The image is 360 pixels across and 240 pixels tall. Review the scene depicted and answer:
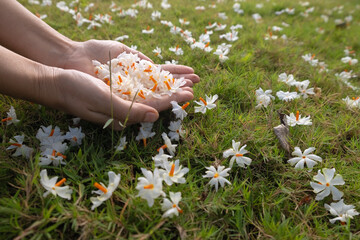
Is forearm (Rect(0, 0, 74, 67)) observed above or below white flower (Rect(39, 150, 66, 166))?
above

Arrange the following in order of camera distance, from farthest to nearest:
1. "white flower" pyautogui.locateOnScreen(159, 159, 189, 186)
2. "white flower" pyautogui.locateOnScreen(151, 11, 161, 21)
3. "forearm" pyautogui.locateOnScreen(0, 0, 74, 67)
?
"white flower" pyautogui.locateOnScreen(151, 11, 161, 21) < "forearm" pyautogui.locateOnScreen(0, 0, 74, 67) < "white flower" pyautogui.locateOnScreen(159, 159, 189, 186)

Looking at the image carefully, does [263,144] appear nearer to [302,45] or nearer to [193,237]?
[193,237]

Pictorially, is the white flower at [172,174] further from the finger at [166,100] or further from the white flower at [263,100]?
the white flower at [263,100]

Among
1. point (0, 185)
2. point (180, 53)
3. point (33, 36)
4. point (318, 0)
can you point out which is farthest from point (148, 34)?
point (318, 0)

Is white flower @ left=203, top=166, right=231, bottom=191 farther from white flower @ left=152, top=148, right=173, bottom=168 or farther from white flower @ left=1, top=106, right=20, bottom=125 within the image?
white flower @ left=1, top=106, right=20, bottom=125

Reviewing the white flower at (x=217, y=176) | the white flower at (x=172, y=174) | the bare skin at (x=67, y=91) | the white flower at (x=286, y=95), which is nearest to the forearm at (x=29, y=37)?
the bare skin at (x=67, y=91)

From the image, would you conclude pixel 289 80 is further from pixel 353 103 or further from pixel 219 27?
pixel 219 27

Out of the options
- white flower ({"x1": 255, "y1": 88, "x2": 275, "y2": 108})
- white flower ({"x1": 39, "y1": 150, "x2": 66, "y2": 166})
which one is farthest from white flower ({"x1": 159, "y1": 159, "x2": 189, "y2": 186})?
white flower ({"x1": 255, "y1": 88, "x2": 275, "y2": 108})
